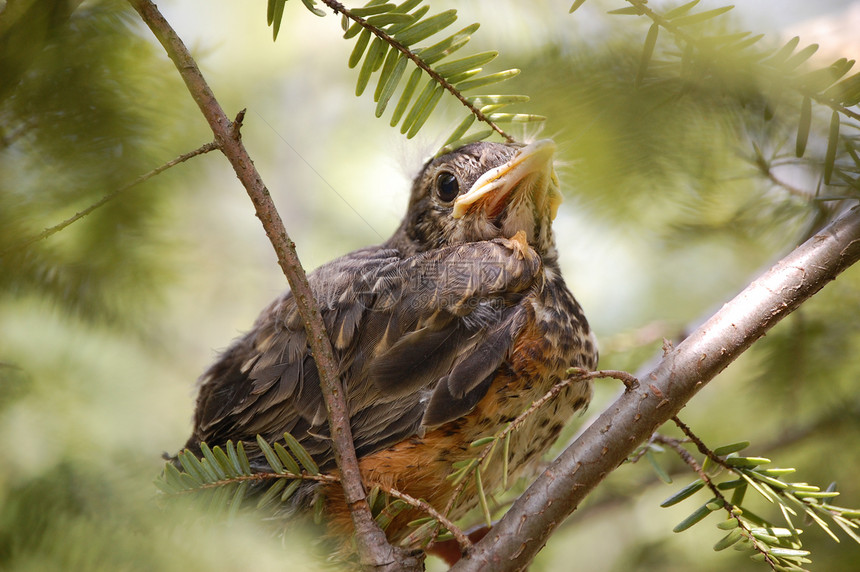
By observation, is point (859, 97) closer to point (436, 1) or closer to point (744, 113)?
point (744, 113)

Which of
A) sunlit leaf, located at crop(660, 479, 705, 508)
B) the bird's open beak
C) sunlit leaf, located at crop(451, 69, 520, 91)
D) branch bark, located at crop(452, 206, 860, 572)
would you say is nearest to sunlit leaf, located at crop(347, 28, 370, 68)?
sunlit leaf, located at crop(451, 69, 520, 91)

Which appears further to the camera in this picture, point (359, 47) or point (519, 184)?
point (519, 184)

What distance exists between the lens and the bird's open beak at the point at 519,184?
134 cm

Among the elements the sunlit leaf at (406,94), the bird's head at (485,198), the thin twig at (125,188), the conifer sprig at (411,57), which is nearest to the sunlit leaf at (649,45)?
the conifer sprig at (411,57)

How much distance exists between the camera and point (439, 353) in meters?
1.26

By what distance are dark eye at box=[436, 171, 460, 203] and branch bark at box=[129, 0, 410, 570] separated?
696 millimetres

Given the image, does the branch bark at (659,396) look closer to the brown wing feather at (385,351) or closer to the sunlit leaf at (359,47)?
the brown wing feather at (385,351)

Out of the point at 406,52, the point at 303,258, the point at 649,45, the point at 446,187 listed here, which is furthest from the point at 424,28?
the point at 303,258

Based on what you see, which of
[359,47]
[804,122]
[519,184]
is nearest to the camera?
[804,122]

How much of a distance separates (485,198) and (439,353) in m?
0.41

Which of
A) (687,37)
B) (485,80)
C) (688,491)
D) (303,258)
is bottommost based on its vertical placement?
(688,491)

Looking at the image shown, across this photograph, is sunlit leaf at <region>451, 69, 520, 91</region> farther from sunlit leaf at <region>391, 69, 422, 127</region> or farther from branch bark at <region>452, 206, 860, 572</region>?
branch bark at <region>452, 206, 860, 572</region>

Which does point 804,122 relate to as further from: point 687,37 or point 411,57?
point 411,57

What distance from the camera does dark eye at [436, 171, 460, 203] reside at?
62.7 inches
